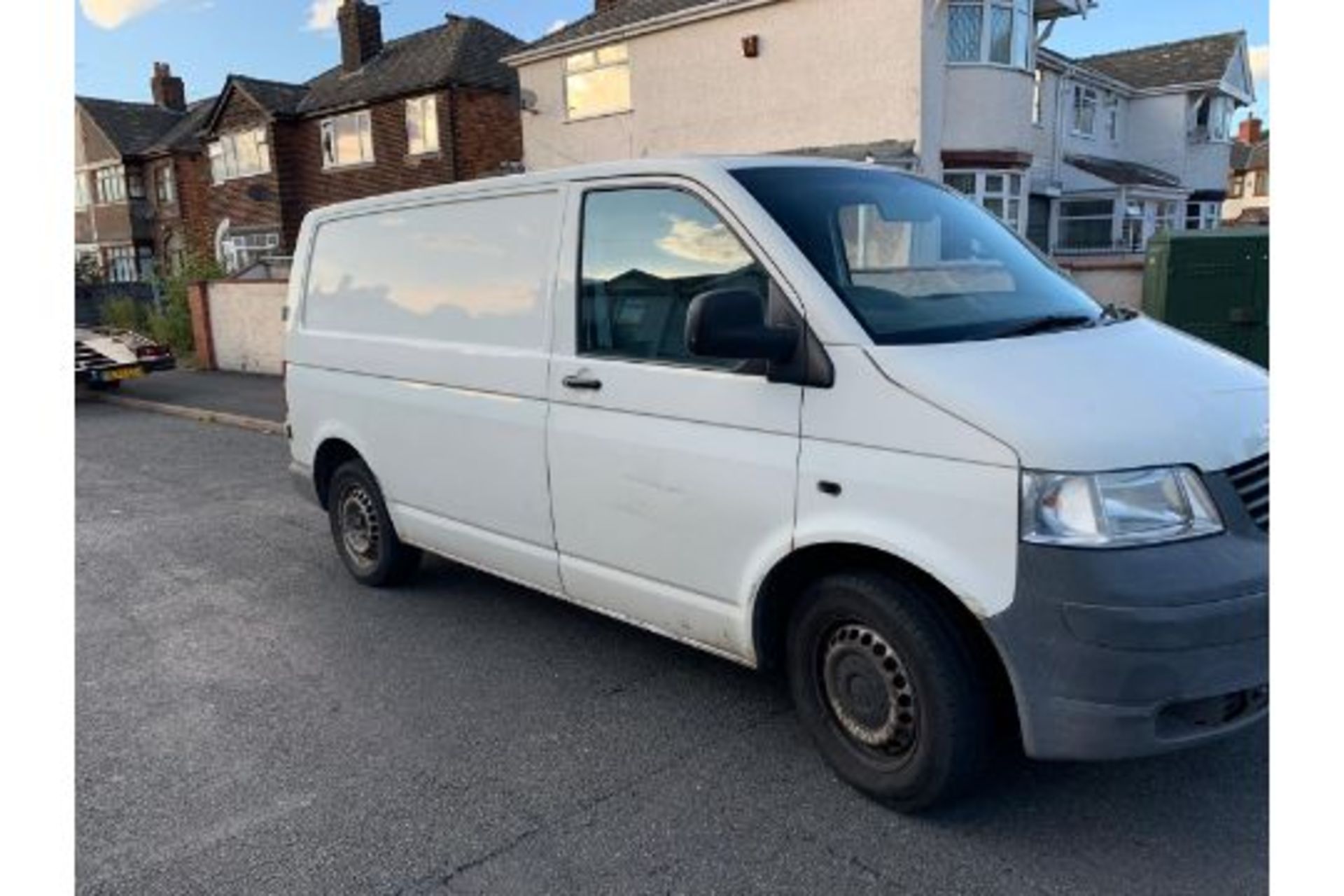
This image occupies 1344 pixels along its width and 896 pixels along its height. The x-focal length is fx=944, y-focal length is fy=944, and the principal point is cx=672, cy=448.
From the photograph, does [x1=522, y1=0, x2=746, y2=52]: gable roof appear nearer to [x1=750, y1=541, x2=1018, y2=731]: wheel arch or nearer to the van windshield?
the van windshield

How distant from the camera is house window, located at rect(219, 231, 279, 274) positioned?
30.5 metres

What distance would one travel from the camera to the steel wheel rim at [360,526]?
16.8 ft

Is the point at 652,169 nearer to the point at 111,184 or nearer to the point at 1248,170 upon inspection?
the point at 111,184

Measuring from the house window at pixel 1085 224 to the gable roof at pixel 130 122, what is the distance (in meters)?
35.5

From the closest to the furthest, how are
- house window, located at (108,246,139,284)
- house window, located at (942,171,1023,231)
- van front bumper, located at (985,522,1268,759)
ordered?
1. van front bumper, located at (985,522,1268,759)
2. house window, located at (942,171,1023,231)
3. house window, located at (108,246,139,284)

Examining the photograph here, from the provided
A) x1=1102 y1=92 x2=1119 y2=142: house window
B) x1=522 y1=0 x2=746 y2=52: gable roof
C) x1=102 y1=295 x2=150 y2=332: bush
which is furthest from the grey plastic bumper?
x1=1102 y1=92 x2=1119 y2=142: house window

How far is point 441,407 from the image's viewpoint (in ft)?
14.3

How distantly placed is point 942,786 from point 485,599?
9.42 feet

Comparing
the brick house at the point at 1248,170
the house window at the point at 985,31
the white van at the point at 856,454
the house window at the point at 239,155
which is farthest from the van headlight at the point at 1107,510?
the brick house at the point at 1248,170

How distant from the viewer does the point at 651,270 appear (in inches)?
138

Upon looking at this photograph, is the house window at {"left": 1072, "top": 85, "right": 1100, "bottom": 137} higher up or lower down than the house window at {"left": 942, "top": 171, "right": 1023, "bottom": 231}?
higher up

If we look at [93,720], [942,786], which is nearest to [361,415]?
[93,720]

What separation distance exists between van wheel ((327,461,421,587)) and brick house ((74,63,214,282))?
34.7 metres

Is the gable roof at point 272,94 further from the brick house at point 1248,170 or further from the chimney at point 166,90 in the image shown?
the brick house at point 1248,170
